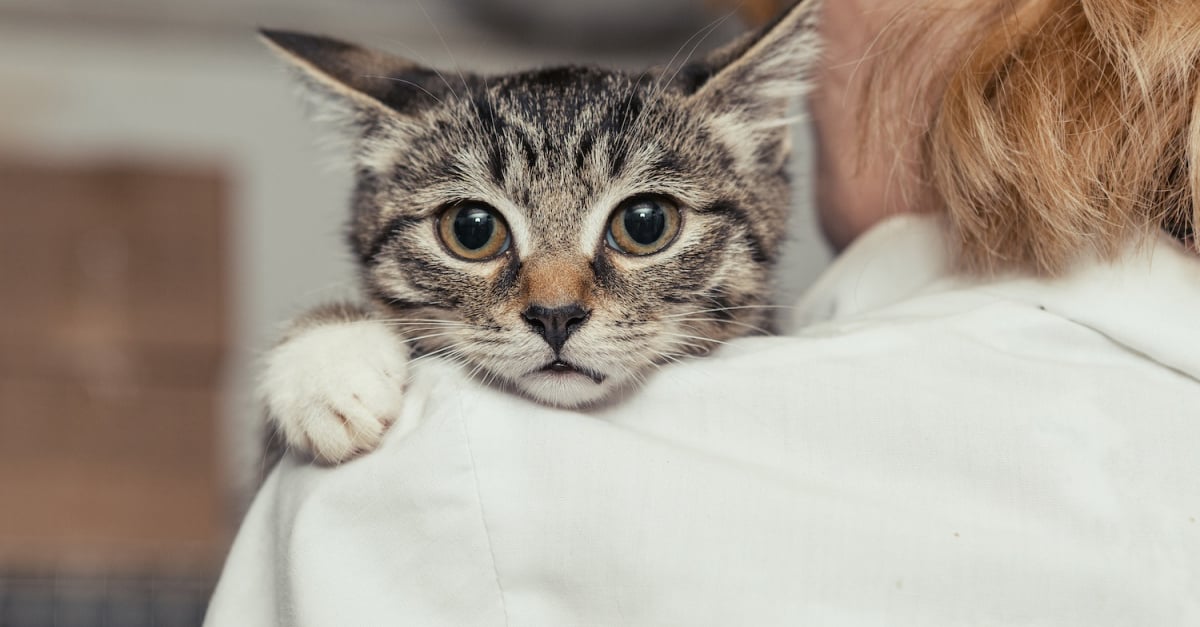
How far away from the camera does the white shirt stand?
28.8 inches

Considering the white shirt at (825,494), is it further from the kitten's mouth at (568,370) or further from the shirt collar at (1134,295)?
the kitten's mouth at (568,370)

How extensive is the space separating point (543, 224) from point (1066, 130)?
0.50 meters

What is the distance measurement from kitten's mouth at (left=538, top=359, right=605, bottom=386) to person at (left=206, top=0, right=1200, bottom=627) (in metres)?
0.06

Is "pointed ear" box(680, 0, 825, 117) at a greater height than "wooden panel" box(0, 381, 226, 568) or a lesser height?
greater

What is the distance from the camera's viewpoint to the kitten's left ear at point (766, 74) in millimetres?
1137

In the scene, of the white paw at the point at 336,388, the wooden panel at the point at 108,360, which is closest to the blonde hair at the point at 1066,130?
the white paw at the point at 336,388

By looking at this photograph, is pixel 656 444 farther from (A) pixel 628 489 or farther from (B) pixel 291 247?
(B) pixel 291 247

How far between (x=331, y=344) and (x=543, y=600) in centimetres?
38

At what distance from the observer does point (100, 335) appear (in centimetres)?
295

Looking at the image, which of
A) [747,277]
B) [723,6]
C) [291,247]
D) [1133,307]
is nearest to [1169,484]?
[1133,307]

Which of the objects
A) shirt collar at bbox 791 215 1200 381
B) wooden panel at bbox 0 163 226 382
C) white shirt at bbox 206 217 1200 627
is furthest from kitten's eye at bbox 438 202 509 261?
wooden panel at bbox 0 163 226 382

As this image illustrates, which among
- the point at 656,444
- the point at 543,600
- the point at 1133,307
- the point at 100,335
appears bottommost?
the point at 100,335

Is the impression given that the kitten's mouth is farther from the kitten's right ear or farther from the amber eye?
the kitten's right ear

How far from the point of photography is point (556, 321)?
953mm
